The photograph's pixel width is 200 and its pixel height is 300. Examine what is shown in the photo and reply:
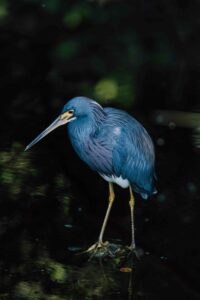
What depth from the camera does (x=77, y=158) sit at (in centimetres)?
785

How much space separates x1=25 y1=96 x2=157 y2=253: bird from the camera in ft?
20.0

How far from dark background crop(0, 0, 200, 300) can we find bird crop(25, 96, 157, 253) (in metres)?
0.35

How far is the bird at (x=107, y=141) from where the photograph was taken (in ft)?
20.0

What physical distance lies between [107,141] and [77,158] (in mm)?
1769

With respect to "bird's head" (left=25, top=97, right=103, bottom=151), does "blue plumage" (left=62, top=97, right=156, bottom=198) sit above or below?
below

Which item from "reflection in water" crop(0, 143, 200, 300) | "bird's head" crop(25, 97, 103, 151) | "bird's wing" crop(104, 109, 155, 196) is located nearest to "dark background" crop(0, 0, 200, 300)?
"reflection in water" crop(0, 143, 200, 300)

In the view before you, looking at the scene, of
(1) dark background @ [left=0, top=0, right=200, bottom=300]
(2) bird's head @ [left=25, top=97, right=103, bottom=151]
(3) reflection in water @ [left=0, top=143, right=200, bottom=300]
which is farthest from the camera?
(2) bird's head @ [left=25, top=97, right=103, bottom=151]

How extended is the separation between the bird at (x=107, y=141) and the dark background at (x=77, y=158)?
35 centimetres

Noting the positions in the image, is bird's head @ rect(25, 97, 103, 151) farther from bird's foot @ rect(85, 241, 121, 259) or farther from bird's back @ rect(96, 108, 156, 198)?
bird's foot @ rect(85, 241, 121, 259)

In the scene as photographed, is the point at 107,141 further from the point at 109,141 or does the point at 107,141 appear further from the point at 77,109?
the point at 77,109

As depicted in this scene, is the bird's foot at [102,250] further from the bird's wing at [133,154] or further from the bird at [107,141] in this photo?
the bird's wing at [133,154]

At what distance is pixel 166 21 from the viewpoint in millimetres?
11539

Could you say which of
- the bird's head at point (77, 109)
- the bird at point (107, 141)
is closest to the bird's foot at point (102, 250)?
the bird at point (107, 141)

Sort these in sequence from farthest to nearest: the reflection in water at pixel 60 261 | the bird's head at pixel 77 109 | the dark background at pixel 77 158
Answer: the bird's head at pixel 77 109, the dark background at pixel 77 158, the reflection in water at pixel 60 261
